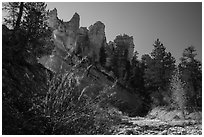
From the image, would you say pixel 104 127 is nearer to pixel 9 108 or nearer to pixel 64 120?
pixel 64 120

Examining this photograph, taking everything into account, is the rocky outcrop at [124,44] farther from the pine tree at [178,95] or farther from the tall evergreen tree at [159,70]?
the pine tree at [178,95]

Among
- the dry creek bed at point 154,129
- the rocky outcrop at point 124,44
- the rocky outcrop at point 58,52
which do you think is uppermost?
the rocky outcrop at point 124,44

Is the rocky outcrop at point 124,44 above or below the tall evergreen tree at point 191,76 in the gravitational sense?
above

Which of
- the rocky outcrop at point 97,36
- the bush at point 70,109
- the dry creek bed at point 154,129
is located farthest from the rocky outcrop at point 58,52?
the rocky outcrop at point 97,36

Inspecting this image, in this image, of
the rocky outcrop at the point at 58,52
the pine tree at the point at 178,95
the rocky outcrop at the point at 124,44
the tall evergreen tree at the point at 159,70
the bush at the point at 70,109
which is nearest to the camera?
the bush at the point at 70,109

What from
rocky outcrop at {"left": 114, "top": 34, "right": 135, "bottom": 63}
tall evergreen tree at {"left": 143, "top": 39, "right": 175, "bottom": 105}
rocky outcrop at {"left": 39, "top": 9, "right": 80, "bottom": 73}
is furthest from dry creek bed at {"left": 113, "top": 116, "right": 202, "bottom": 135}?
rocky outcrop at {"left": 114, "top": 34, "right": 135, "bottom": 63}

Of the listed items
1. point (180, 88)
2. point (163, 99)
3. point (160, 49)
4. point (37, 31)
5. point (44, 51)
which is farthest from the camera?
point (160, 49)

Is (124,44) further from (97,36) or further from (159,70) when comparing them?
(159,70)

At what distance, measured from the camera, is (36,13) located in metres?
11.3

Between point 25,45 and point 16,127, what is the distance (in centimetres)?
685

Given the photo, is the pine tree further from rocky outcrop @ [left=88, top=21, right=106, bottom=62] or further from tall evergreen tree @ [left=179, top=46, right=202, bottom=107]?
rocky outcrop @ [left=88, top=21, right=106, bottom=62]

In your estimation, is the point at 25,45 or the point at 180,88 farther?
the point at 180,88

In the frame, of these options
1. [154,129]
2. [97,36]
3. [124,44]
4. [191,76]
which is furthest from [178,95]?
[97,36]

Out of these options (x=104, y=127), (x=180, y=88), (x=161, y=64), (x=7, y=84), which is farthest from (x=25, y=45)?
(x=161, y=64)
